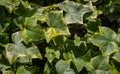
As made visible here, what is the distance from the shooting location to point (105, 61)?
6.11 ft

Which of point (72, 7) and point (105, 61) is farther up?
point (72, 7)

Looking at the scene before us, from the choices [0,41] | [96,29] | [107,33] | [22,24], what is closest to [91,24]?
[96,29]

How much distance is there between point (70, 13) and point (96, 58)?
0.36 metres

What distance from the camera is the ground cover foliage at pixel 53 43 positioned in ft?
6.13

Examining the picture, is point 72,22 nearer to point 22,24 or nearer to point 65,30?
point 65,30

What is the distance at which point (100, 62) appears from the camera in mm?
1858

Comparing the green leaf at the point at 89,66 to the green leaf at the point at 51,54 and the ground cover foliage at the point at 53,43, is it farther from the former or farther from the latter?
the green leaf at the point at 51,54

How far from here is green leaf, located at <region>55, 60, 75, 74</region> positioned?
1.83 meters

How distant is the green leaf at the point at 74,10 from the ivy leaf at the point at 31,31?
194 millimetres

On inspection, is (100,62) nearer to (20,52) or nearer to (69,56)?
(69,56)

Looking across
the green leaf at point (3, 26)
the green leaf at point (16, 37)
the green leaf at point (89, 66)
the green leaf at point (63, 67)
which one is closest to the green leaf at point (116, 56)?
the green leaf at point (89, 66)

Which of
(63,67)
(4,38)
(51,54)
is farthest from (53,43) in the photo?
(4,38)

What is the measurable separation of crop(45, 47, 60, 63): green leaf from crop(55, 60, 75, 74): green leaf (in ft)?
0.20

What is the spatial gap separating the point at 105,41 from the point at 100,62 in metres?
0.13
